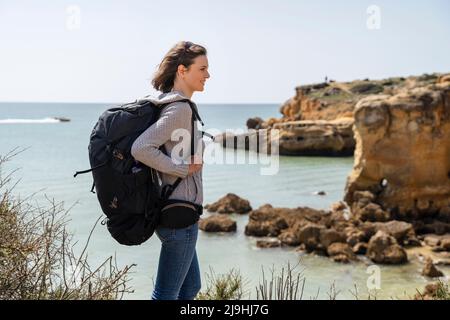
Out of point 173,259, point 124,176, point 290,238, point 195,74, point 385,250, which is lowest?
point 290,238

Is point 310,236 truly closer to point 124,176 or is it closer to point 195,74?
point 195,74

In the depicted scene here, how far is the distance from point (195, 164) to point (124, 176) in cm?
36

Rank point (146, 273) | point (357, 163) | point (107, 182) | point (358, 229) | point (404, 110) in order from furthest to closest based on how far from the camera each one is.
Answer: point (357, 163)
point (404, 110)
point (358, 229)
point (146, 273)
point (107, 182)

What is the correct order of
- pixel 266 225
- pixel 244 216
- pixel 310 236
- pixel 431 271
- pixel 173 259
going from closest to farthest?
pixel 173 259, pixel 431 271, pixel 310 236, pixel 266 225, pixel 244 216

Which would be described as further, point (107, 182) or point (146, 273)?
point (146, 273)

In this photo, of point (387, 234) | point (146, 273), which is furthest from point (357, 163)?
point (146, 273)

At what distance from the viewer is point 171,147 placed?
300 cm

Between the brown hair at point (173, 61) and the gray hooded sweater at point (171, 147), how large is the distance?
0.12 m

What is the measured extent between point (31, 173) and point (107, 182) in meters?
28.6

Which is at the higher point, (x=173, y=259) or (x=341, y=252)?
(x=173, y=259)

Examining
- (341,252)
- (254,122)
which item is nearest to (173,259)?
(341,252)

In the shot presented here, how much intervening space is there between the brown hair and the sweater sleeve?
266mm
